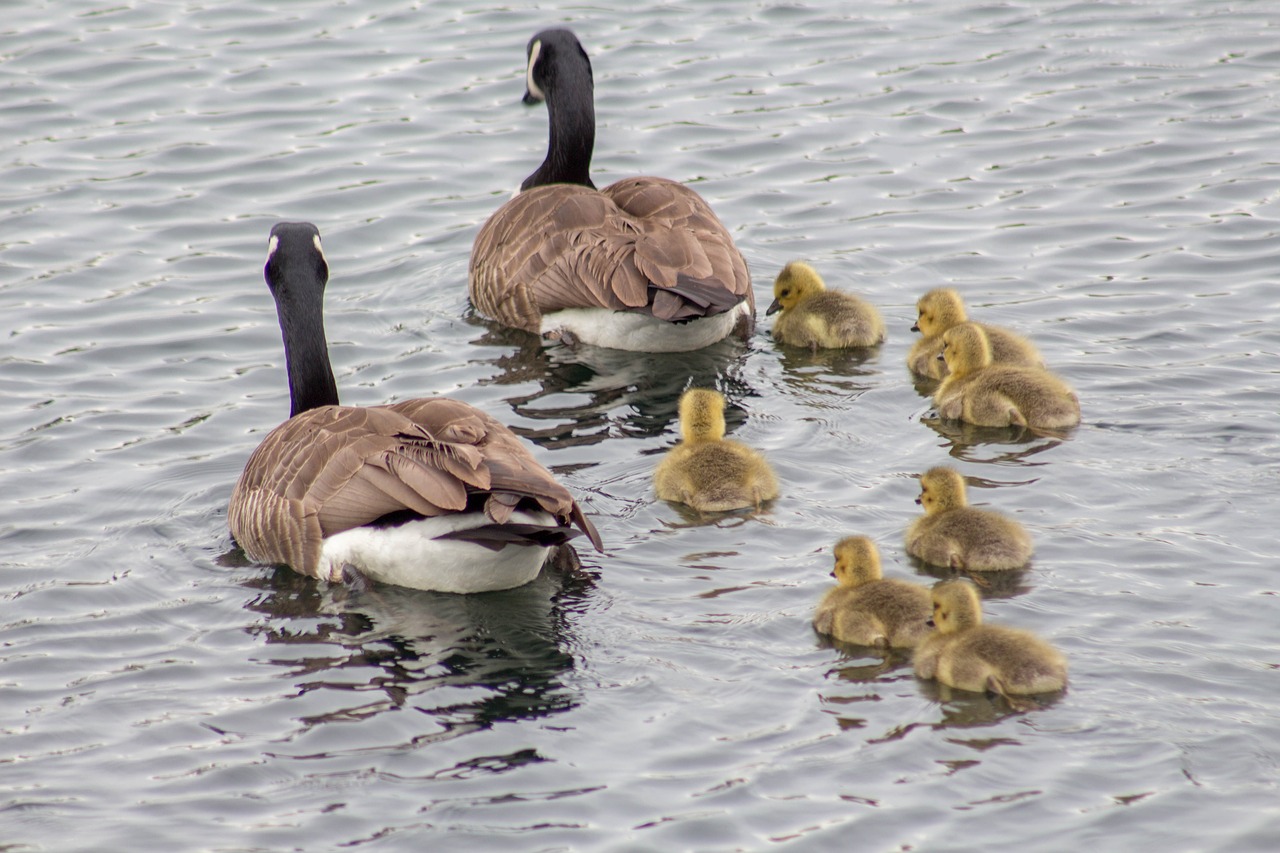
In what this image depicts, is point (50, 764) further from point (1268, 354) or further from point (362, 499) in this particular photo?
point (1268, 354)

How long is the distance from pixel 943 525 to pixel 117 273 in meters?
7.51

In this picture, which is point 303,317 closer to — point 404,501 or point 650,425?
point 404,501

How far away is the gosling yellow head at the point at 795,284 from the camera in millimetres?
12047

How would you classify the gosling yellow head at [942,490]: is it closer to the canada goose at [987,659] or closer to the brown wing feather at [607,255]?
the canada goose at [987,659]

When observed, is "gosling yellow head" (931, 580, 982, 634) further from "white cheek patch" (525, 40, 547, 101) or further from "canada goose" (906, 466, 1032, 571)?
"white cheek patch" (525, 40, 547, 101)

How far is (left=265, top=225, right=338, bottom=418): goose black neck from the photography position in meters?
10.1

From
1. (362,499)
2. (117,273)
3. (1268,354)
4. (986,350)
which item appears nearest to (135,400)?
(117,273)

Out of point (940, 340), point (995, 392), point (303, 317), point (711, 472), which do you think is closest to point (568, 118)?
point (940, 340)

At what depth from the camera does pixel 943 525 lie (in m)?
8.70

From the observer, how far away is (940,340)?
11242 mm

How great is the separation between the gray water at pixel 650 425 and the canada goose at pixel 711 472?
122mm

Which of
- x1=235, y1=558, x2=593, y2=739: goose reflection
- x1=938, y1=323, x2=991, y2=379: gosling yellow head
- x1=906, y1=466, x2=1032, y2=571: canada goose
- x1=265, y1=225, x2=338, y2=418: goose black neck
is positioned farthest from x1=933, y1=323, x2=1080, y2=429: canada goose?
x1=265, y1=225, x2=338, y2=418: goose black neck

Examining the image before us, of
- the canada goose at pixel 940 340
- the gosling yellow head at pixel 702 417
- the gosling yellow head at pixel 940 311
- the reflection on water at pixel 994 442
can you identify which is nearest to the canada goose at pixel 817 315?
the canada goose at pixel 940 340

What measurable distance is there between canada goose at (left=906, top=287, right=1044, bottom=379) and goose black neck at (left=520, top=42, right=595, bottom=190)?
321 cm
